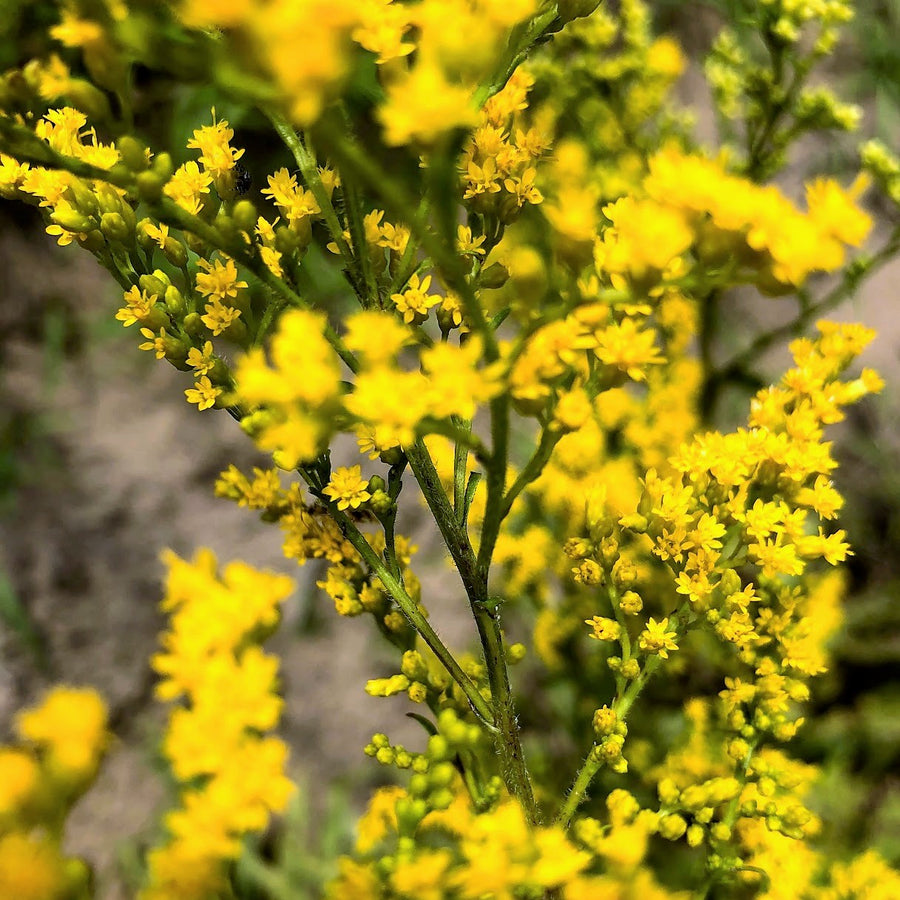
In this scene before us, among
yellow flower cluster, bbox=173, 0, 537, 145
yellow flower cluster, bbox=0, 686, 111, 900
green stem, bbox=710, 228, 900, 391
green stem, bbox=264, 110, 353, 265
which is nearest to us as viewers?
yellow flower cluster, bbox=173, 0, 537, 145

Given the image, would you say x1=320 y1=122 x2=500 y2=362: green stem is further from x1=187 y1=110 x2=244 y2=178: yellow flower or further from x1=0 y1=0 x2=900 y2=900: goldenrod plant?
x1=187 y1=110 x2=244 y2=178: yellow flower

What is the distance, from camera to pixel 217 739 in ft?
1.60

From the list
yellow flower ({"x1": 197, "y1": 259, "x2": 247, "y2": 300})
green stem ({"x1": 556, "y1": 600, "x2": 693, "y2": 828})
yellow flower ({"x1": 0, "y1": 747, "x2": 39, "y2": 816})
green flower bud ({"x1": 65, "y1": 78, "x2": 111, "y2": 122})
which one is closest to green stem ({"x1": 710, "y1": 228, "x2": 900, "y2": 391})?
green stem ({"x1": 556, "y1": 600, "x2": 693, "y2": 828})

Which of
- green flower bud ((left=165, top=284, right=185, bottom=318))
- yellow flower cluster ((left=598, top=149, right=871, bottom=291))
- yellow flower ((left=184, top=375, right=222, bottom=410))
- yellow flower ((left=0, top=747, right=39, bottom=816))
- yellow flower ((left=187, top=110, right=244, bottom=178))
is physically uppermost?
yellow flower ((left=187, top=110, right=244, bottom=178))

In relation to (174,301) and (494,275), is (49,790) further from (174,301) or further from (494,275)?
(494,275)

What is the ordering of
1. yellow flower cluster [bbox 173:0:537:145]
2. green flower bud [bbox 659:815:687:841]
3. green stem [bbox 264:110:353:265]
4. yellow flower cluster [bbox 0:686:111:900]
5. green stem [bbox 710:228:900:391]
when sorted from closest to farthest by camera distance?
1. yellow flower cluster [bbox 173:0:537:145]
2. yellow flower cluster [bbox 0:686:111:900]
3. green stem [bbox 264:110:353:265]
4. green flower bud [bbox 659:815:687:841]
5. green stem [bbox 710:228:900:391]

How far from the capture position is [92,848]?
5.83 feet

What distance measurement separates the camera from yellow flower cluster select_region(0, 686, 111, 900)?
1.63 feet

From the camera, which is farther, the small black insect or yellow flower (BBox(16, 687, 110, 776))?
the small black insect

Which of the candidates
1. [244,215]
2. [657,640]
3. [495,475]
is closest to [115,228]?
[244,215]

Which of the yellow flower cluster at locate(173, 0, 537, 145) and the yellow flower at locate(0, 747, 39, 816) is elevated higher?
the yellow flower cluster at locate(173, 0, 537, 145)

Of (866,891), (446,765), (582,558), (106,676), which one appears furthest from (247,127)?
(866,891)

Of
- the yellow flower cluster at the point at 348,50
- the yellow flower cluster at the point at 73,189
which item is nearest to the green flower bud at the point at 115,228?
the yellow flower cluster at the point at 73,189

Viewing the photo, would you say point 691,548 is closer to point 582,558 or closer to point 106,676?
point 582,558
